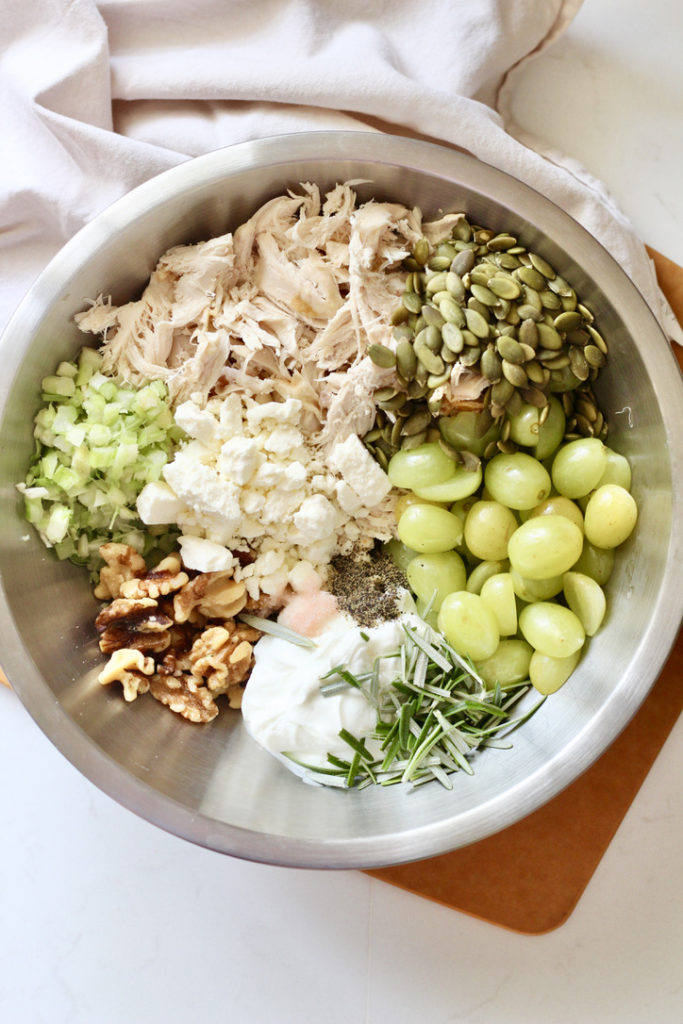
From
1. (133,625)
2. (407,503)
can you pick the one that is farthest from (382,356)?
(133,625)

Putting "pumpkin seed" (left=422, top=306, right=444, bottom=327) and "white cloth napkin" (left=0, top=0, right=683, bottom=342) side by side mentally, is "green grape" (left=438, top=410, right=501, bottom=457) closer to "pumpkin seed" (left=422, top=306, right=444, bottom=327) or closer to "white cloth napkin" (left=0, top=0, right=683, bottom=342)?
"pumpkin seed" (left=422, top=306, right=444, bottom=327)

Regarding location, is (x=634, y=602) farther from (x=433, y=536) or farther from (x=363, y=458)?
(x=363, y=458)

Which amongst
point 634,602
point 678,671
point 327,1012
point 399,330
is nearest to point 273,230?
point 399,330

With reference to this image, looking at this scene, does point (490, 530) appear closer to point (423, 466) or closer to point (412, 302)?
point (423, 466)

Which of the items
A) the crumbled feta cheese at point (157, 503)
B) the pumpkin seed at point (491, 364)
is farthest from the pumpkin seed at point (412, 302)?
the crumbled feta cheese at point (157, 503)

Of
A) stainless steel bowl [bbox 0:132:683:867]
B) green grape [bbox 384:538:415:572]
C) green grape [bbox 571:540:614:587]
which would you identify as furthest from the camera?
green grape [bbox 384:538:415:572]

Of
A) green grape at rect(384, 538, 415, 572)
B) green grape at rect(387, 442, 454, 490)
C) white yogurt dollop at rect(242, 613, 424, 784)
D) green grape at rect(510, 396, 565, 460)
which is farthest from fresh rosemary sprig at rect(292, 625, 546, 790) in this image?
green grape at rect(510, 396, 565, 460)
